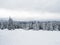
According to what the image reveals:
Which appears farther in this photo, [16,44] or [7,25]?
[7,25]

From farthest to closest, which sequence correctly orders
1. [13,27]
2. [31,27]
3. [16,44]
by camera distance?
[31,27]
[13,27]
[16,44]

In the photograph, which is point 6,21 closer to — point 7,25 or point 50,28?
point 7,25

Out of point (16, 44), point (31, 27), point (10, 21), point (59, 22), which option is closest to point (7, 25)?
point (10, 21)

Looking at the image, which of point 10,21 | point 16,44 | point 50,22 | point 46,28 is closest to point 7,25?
point 10,21

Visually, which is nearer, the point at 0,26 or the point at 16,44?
the point at 16,44

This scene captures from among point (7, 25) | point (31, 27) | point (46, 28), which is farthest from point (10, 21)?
point (46, 28)

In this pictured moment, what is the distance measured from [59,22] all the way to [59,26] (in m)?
2.39

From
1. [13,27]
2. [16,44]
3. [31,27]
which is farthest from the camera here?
[31,27]

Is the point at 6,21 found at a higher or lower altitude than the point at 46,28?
higher

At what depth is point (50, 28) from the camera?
25.9m

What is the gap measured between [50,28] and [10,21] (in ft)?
32.2

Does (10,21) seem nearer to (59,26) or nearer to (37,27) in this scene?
(37,27)

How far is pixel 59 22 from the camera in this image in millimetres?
28938

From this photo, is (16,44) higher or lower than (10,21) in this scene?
lower
